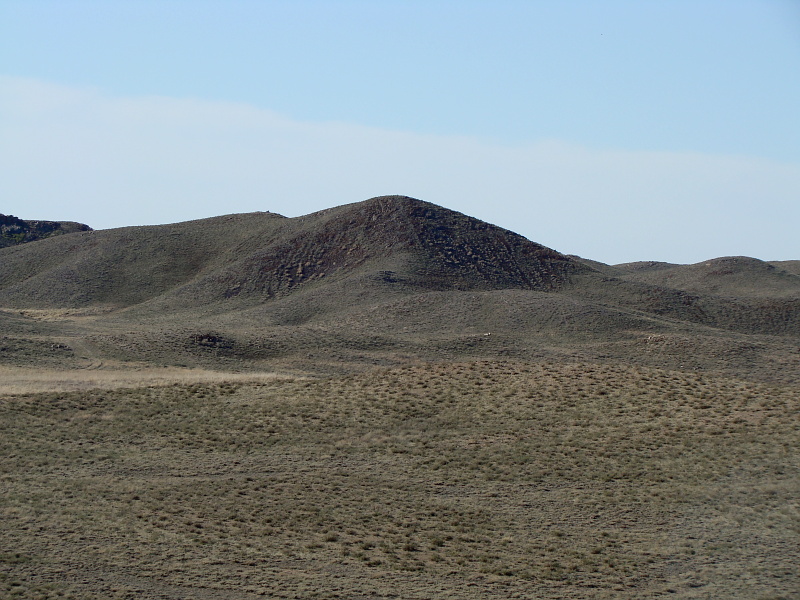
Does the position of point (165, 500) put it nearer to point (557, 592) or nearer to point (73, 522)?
point (73, 522)

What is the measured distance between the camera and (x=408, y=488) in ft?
77.8

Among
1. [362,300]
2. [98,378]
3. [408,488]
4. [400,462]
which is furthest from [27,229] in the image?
[408,488]

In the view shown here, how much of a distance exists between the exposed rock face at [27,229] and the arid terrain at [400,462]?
2892 inches

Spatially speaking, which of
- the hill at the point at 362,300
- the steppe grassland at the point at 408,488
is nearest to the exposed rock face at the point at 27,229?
the hill at the point at 362,300

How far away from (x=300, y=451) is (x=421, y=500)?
17.9 feet

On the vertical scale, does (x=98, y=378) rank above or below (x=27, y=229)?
below

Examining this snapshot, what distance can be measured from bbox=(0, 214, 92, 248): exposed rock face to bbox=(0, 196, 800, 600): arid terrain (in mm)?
73453

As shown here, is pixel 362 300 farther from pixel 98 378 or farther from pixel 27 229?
pixel 27 229

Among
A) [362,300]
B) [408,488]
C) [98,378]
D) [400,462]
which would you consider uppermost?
[362,300]

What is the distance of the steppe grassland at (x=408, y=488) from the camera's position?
17.4 meters

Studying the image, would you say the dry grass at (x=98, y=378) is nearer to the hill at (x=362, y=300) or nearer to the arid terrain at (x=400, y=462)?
the arid terrain at (x=400, y=462)

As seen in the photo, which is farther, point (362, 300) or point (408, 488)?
point (362, 300)

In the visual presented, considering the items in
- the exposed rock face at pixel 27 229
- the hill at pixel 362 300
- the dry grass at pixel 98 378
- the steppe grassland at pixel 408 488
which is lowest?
the steppe grassland at pixel 408 488

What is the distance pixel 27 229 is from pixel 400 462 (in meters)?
113
